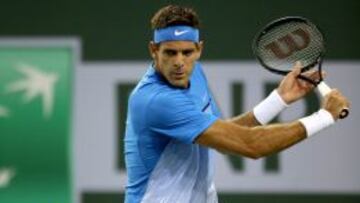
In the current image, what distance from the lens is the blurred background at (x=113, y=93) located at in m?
6.45

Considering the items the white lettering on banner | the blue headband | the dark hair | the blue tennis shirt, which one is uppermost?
the dark hair

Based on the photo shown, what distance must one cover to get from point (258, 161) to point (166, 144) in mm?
2316

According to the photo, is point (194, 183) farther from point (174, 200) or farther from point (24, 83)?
point (24, 83)

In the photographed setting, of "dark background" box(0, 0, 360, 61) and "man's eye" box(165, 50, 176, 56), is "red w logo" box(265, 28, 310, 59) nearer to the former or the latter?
"man's eye" box(165, 50, 176, 56)

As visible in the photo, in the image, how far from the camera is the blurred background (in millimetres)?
6445

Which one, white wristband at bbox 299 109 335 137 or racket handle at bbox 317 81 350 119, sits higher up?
racket handle at bbox 317 81 350 119

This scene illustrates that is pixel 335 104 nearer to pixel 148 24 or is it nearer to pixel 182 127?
pixel 182 127

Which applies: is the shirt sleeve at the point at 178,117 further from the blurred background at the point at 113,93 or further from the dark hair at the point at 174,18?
the blurred background at the point at 113,93

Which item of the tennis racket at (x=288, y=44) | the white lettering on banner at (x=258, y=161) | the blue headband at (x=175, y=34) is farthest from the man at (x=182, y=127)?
the white lettering on banner at (x=258, y=161)

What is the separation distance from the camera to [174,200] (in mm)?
4223

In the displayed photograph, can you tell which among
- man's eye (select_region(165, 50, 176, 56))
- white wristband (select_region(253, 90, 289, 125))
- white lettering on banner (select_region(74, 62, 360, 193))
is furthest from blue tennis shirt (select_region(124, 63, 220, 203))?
white lettering on banner (select_region(74, 62, 360, 193))

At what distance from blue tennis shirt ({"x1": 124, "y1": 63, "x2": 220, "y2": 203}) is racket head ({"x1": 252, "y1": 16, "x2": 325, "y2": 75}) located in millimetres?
356

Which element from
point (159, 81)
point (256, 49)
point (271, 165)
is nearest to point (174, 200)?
point (159, 81)

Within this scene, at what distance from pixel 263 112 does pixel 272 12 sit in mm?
2022
